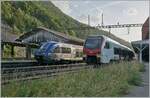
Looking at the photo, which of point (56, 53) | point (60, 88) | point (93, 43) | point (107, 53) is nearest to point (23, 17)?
point (56, 53)

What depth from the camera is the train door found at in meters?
34.5

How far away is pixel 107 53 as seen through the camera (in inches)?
1406

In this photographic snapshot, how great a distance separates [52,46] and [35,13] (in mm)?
82616

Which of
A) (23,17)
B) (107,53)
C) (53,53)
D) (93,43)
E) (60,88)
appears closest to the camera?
(60,88)

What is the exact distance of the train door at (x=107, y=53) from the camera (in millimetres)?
34531

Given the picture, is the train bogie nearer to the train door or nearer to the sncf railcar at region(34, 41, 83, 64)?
the sncf railcar at region(34, 41, 83, 64)

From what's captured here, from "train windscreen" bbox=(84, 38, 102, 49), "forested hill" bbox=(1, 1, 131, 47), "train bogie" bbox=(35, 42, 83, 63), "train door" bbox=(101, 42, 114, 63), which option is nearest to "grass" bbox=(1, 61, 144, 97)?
"train windscreen" bbox=(84, 38, 102, 49)

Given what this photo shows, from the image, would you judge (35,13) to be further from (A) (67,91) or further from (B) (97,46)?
(A) (67,91)

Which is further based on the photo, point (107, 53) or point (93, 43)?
point (107, 53)

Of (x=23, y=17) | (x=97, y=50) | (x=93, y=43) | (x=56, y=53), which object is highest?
(x=23, y=17)

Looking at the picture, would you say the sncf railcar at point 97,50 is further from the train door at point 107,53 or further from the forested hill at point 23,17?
the forested hill at point 23,17

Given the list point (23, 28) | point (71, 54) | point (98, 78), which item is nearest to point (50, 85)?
point (98, 78)

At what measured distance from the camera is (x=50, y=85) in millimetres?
11281

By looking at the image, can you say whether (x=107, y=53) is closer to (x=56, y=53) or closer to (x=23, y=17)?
(x=56, y=53)
